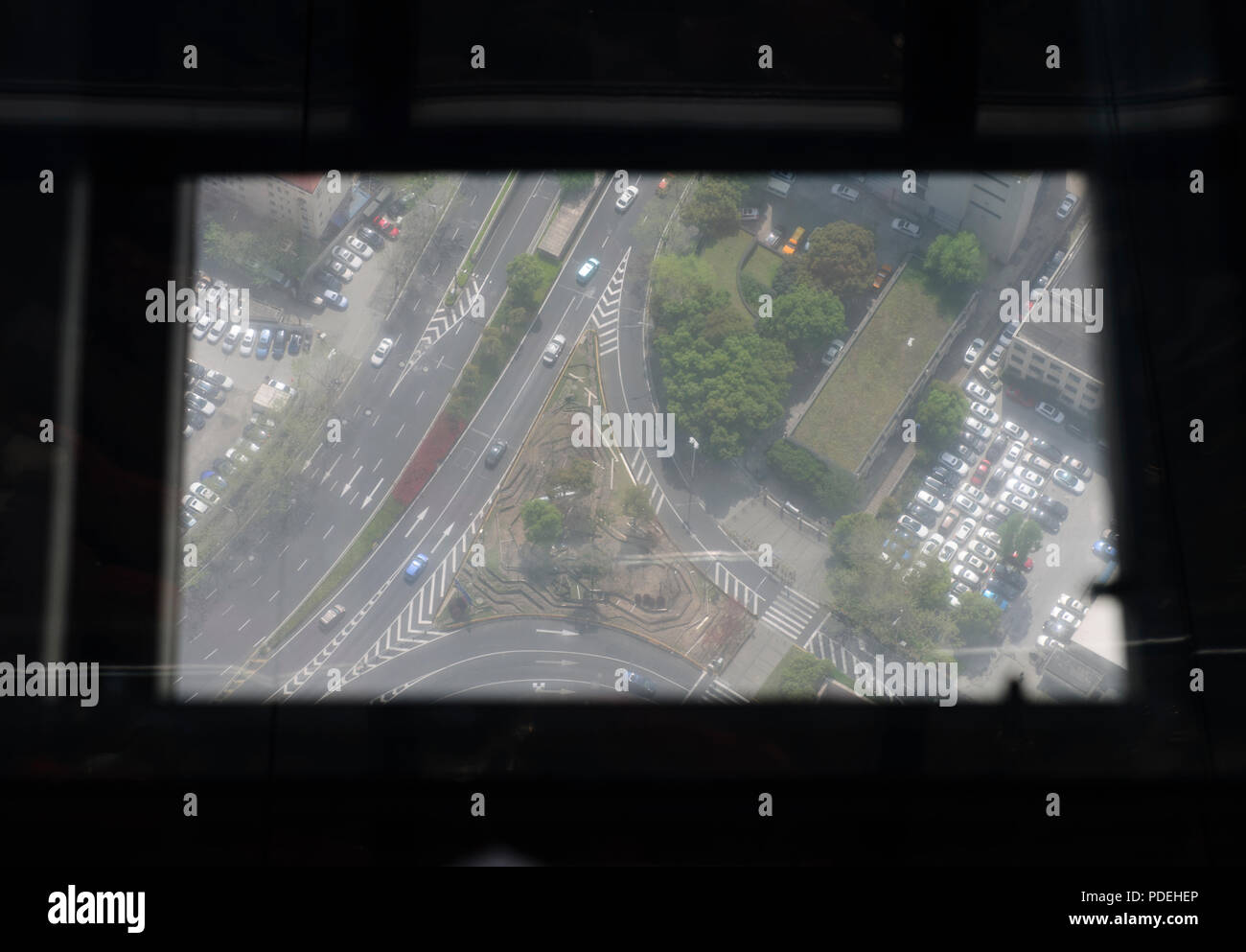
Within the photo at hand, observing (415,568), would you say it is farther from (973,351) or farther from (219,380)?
(973,351)

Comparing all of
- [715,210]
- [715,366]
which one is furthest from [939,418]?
[715,210]

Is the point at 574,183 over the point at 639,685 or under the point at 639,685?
over

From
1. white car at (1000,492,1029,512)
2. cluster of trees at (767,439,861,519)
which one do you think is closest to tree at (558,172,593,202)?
cluster of trees at (767,439,861,519)

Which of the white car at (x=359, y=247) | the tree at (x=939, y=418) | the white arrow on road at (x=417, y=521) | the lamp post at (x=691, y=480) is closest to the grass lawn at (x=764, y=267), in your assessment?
the lamp post at (x=691, y=480)

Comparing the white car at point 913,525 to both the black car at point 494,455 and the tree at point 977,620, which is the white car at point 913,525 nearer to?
the tree at point 977,620

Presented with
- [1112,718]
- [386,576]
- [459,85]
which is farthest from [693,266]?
[1112,718]

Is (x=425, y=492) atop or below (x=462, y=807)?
atop
